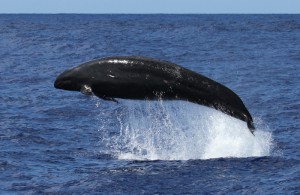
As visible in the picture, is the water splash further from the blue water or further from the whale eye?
the whale eye

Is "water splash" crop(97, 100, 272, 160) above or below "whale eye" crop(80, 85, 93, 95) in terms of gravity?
below

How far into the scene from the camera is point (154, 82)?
19.0 meters

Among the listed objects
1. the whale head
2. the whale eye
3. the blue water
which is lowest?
the blue water

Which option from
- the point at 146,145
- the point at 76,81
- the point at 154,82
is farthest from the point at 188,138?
the point at 76,81

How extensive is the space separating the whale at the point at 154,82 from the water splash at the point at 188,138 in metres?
0.41

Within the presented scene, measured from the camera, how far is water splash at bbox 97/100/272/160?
2180 cm

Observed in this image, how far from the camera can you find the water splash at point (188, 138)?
71.5 ft

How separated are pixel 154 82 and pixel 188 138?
20.6 feet

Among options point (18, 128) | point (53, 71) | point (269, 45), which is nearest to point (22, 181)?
point (18, 128)

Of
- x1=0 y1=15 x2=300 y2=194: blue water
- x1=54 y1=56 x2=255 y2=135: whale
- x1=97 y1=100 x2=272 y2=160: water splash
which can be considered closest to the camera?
x1=0 y1=15 x2=300 y2=194: blue water

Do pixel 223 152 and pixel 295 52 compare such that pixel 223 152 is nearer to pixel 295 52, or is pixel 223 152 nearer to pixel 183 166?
pixel 183 166

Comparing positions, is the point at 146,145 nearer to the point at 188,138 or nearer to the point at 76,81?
the point at 188,138

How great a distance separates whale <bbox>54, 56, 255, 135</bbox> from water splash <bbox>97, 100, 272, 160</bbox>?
1.33 feet

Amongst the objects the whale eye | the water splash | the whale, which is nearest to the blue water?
the water splash
